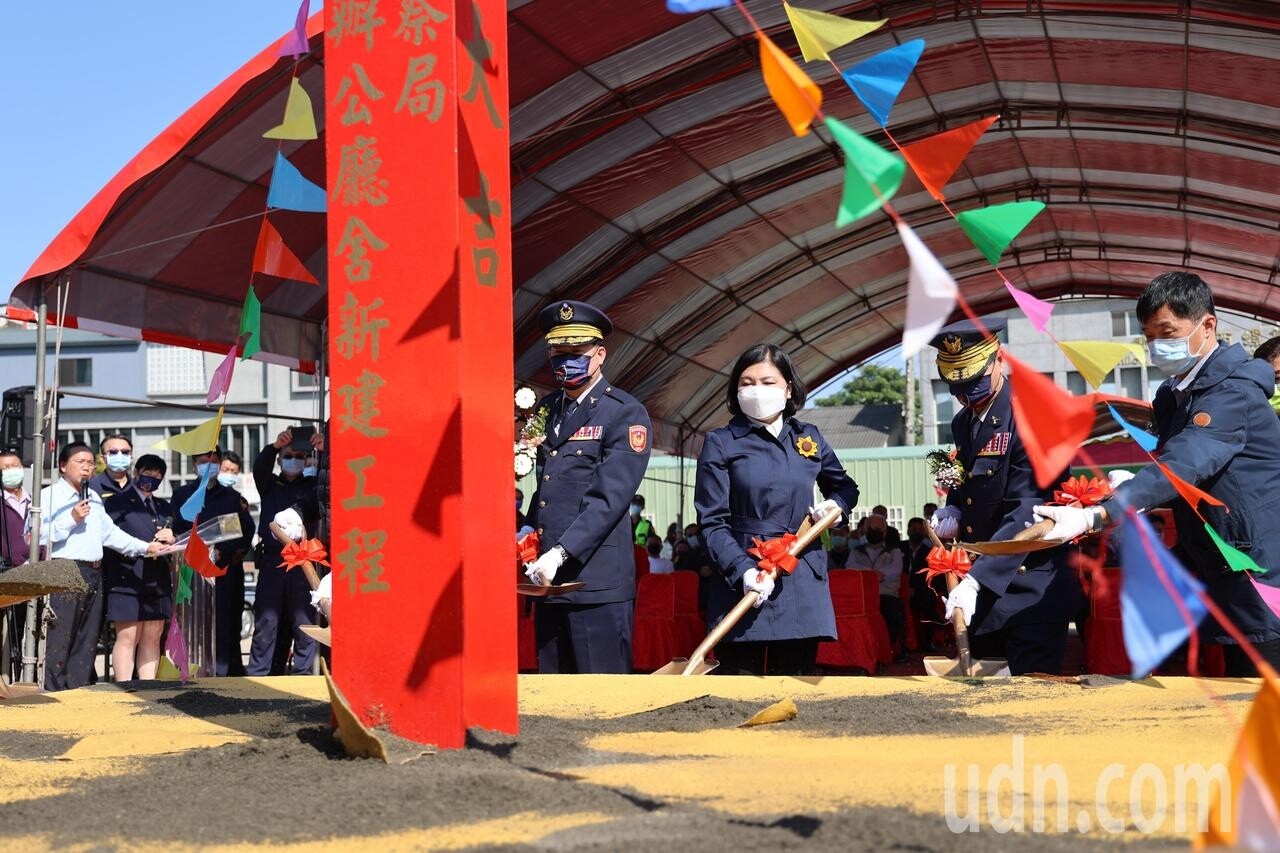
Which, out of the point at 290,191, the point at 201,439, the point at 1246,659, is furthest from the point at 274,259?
the point at 1246,659

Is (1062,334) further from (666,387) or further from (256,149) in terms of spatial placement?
(256,149)

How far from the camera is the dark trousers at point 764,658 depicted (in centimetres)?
480

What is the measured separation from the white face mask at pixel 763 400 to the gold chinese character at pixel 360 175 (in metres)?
2.21

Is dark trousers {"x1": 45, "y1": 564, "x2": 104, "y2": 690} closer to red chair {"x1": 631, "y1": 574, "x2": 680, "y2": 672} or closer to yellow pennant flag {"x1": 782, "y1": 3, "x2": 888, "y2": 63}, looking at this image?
red chair {"x1": 631, "y1": 574, "x2": 680, "y2": 672}

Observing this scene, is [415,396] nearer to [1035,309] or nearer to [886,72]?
[886,72]

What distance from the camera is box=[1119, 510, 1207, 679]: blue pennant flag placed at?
191 cm

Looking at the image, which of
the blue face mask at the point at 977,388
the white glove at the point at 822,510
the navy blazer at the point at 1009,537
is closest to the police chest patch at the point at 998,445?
the navy blazer at the point at 1009,537

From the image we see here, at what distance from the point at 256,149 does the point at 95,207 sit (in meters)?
1.31

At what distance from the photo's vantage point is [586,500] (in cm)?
474

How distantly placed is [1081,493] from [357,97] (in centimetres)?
248

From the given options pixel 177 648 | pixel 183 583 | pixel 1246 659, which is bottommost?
pixel 177 648

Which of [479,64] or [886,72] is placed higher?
[886,72]

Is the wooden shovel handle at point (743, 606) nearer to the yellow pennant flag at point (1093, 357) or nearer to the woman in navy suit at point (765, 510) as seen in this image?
the woman in navy suit at point (765, 510)

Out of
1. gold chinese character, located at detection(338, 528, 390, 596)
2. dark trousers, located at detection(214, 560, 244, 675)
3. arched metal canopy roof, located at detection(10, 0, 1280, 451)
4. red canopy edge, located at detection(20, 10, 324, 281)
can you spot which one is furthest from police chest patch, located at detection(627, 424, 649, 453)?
dark trousers, located at detection(214, 560, 244, 675)
